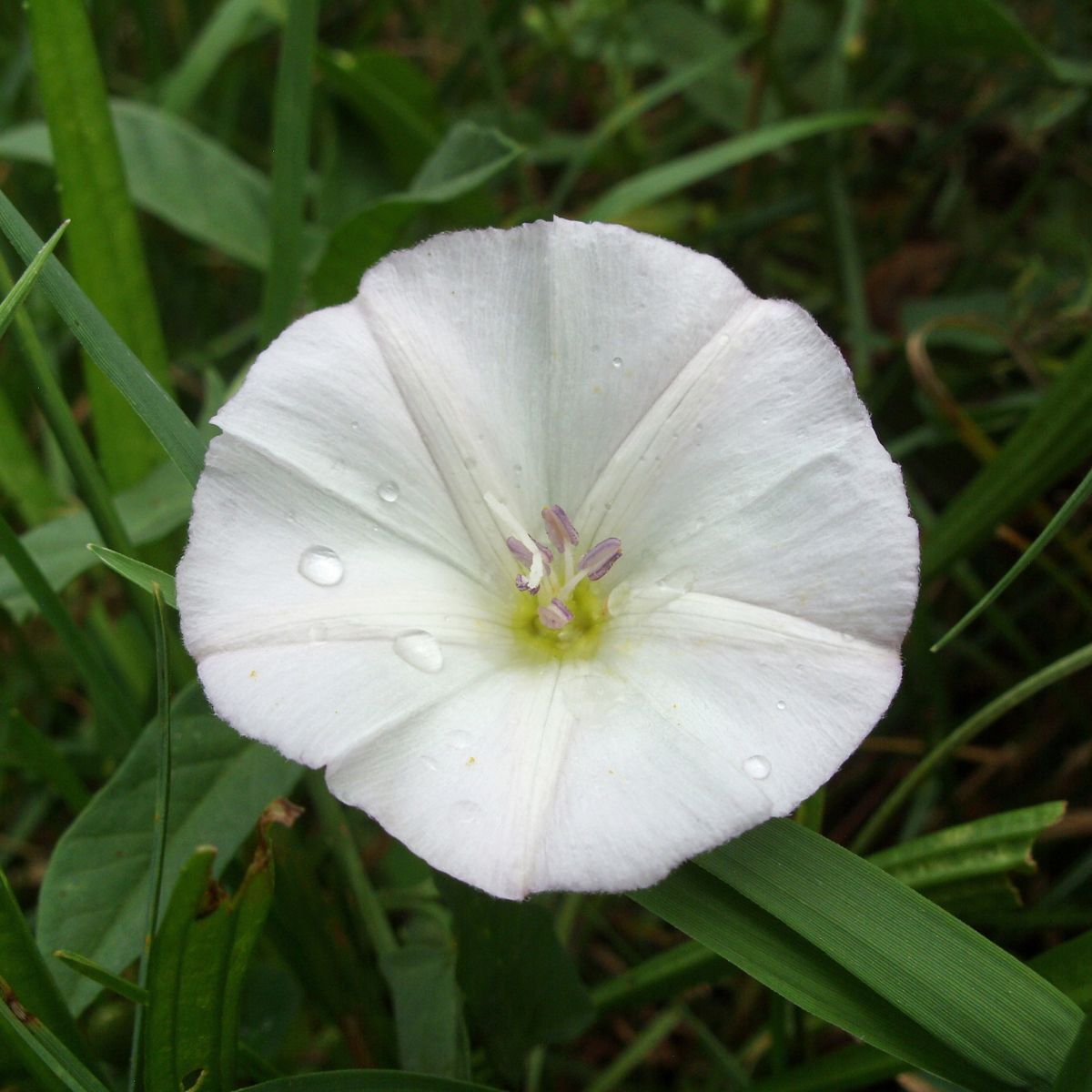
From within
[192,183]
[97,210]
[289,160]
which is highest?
[289,160]

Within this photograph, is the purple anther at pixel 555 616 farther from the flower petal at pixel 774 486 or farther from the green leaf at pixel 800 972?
the green leaf at pixel 800 972

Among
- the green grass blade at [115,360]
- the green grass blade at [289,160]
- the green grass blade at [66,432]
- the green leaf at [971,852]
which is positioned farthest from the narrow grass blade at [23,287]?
the green leaf at [971,852]

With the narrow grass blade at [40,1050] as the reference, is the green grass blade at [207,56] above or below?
above

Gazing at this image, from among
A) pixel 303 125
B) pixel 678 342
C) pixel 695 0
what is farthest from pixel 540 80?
pixel 678 342

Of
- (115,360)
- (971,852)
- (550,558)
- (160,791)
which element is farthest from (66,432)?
(971,852)

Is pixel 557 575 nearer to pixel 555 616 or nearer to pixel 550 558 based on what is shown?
pixel 550 558

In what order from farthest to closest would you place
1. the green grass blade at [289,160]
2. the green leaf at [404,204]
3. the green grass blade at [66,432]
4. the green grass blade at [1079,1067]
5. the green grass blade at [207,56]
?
the green grass blade at [207,56]
the green leaf at [404,204]
the green grass blade at [289,160]
the green grass blade at [66,432]
the green grass blade at [1079,1067]
